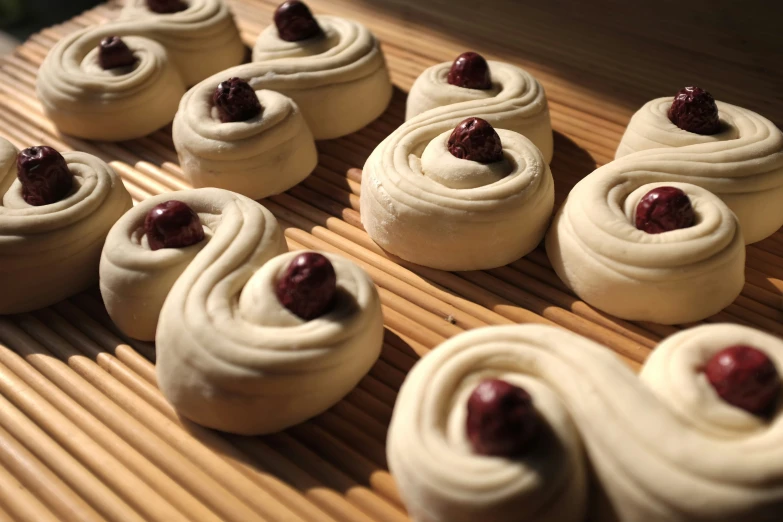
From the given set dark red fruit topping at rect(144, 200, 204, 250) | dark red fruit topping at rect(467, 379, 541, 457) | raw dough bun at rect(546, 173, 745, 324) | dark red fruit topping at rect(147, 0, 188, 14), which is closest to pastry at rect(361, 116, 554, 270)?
raw dough bun at rect(546, 173, 745, 324)

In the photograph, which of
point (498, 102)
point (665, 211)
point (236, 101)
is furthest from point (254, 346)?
point (498, 102)

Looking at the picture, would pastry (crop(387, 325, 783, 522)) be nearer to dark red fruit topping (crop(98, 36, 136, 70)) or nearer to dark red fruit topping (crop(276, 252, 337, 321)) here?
dark red fruit topping (crop(276, 252, 337, 321))

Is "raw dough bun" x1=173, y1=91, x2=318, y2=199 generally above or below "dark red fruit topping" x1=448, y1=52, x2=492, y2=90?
below

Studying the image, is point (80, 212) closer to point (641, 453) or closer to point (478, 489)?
point (478, 489)

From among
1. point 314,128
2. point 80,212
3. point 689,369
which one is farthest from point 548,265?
point 80,212

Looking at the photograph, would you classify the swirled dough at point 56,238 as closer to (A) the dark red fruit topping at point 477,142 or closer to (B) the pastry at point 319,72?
(B) the pastry at point 319,72

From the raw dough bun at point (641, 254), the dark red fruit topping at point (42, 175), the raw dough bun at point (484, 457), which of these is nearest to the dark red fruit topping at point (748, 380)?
the raw dough bun at point (484, 457)
